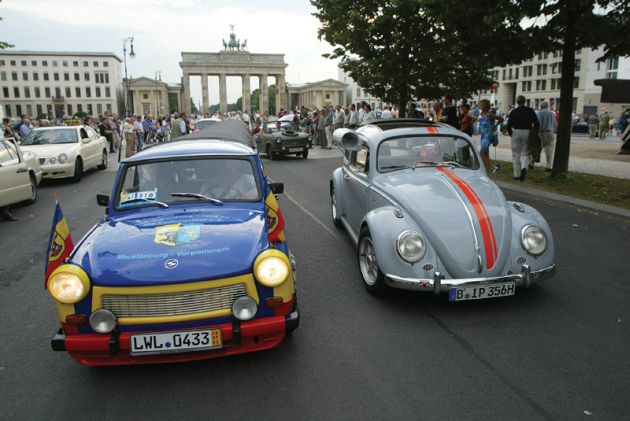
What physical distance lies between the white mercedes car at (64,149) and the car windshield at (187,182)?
1089cm

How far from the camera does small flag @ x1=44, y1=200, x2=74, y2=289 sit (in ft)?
12.8

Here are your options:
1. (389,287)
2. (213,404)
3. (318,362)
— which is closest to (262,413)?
(213,404)

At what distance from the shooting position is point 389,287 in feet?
16.3

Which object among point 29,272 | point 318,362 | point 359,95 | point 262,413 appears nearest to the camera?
point 262,413

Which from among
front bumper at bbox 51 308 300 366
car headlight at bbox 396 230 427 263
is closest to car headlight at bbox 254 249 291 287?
front bumper at bbox 51 308 300 366

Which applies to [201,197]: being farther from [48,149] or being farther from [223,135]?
[48,149]

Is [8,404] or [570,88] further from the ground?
[570,88]

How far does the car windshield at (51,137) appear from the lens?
15.2 metres

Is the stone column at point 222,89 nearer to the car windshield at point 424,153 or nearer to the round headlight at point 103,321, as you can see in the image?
the car windshield at point 424,153

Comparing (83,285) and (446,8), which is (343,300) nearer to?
(83,285)

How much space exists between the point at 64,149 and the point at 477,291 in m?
13.7

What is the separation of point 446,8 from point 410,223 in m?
7.99

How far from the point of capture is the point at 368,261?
17.6ft

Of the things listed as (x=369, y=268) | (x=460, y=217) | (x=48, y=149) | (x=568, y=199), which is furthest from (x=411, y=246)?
(x=48, y=149)
